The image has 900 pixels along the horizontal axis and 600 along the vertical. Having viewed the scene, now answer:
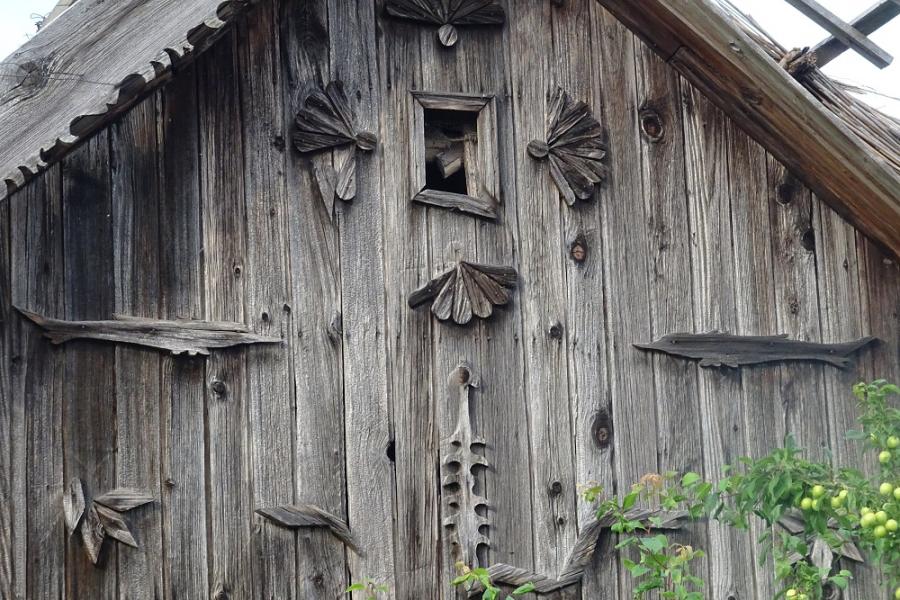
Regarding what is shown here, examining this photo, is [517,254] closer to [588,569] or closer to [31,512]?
[588,569]

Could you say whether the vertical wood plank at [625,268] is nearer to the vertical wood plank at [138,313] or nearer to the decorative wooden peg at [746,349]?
the decorative wooden peg at [746,349]

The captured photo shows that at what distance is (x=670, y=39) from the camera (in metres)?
3.90

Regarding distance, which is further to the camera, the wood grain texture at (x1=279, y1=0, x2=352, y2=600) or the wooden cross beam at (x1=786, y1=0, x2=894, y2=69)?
the wooden cross beam at (x1=786, y1=0, x2=894, y2=69)

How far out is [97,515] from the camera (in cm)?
317

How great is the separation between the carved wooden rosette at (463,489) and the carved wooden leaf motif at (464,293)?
24 centimetres

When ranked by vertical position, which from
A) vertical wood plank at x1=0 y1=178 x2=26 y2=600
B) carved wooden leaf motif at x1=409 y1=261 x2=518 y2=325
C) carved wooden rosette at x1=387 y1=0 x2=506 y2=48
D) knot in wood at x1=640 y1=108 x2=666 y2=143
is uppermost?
carved wooden rosette at x1=387 y1=0 x2=506 y2=48

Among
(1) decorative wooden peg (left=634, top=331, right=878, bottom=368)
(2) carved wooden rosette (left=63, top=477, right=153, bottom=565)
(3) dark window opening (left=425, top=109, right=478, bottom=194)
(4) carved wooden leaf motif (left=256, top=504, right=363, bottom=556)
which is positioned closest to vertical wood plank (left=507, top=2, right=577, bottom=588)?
(3) dark window opening (left=425, top=109, right=478, bottom=194)

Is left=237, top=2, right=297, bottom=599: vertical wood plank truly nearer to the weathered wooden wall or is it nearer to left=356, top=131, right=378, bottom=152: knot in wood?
the weathered wooden wall

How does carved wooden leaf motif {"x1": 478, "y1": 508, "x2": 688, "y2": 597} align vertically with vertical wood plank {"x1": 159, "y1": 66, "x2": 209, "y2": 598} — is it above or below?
below

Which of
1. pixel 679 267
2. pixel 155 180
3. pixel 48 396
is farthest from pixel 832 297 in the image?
pixel 48 396

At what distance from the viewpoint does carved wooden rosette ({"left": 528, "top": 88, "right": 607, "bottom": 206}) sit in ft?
12.5

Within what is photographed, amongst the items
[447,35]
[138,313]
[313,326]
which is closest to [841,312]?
[447,35]

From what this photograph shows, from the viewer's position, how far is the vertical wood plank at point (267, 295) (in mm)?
3355

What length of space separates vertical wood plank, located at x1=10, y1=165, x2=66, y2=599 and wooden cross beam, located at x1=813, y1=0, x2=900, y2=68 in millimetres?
2984
